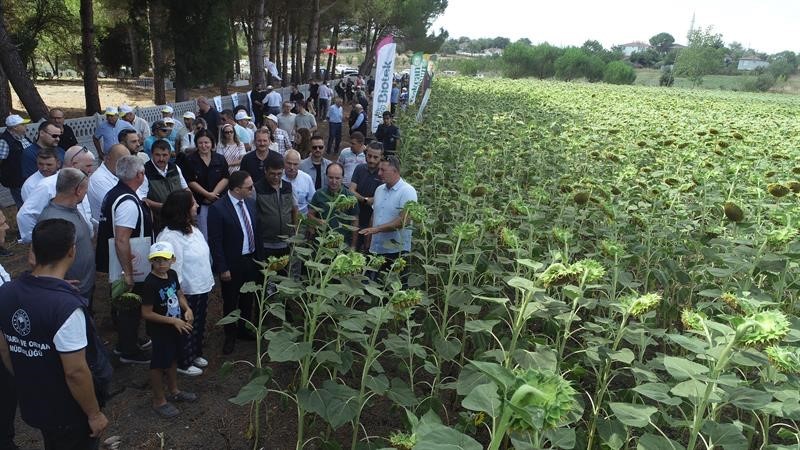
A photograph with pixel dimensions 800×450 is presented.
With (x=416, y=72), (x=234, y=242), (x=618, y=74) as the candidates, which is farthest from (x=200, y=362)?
(x=618, y=74)

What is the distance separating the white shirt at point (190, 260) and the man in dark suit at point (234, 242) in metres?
0.44

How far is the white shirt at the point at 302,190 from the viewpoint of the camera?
547 centimetres

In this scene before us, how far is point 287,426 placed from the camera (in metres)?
3.81

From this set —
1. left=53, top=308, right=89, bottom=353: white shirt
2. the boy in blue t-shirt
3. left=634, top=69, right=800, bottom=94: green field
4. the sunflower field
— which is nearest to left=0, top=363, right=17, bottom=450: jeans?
the boy in blue t-shirt

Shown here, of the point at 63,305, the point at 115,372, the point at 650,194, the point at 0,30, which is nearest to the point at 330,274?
the point at 63,305

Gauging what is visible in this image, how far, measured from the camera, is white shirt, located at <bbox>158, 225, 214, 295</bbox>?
388cm

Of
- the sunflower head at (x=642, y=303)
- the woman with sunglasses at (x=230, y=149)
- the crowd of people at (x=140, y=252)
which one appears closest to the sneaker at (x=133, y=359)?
the crowd of people at (x=140, y=252)

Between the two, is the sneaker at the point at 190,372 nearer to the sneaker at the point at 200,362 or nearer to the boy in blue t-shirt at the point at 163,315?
the sneaker at the point at 200,362

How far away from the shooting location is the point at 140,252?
4.11m

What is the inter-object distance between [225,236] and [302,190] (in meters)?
1.14

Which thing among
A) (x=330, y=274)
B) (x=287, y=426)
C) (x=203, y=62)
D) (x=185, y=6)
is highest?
(x=185, y=6)

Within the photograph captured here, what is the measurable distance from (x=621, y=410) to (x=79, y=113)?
19.3 m

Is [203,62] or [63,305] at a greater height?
[203,62]

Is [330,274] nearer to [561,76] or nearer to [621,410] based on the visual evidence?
[621,410]
